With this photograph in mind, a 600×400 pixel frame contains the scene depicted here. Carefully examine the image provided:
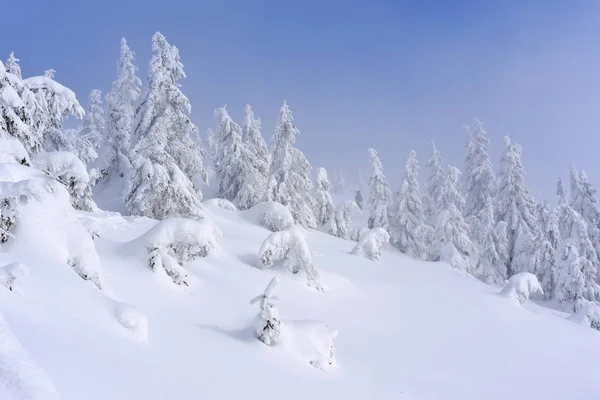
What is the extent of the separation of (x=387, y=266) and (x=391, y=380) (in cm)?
1224

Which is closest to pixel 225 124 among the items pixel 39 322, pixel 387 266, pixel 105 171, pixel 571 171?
pixel 105 171

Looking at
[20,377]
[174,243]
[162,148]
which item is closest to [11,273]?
[20,377]

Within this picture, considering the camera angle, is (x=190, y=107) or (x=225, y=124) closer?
(x=190, y=107)

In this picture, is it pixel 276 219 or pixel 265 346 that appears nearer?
pixel 265 346

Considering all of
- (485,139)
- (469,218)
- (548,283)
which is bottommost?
(548,283)

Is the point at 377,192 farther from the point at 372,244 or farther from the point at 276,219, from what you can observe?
the point at 276,219

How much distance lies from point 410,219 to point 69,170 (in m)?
32.0

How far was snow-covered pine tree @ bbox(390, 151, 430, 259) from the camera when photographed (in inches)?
1447

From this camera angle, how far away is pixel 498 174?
38344 millimetres

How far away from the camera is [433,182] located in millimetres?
40875

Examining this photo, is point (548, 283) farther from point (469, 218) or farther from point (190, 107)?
point (190, 107)

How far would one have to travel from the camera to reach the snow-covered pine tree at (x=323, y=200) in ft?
116

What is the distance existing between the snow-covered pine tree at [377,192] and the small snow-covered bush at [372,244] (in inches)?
570

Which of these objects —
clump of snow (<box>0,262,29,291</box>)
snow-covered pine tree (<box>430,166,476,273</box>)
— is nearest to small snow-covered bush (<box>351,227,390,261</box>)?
snow-covered pine tree (<box>430,166,476,273</box>)
